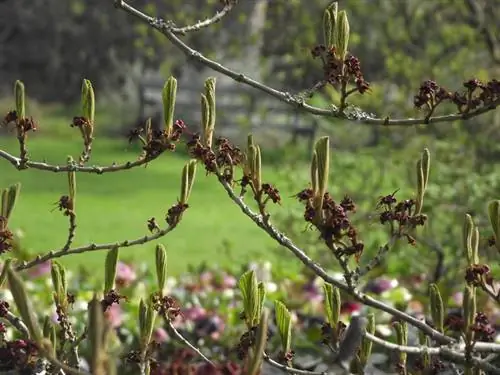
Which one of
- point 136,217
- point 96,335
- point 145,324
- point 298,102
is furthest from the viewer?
point 136,217

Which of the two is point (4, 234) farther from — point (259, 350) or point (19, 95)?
point (259, 350)

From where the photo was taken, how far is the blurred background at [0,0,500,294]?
639 cm

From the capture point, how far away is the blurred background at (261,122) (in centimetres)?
639

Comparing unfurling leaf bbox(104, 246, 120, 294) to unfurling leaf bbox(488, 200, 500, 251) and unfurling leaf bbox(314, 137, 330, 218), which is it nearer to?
unfurling leaf bbox(314, 137, 330, 218)

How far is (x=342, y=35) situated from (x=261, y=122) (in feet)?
19.8

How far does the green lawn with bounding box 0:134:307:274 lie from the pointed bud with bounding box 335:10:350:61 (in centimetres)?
491

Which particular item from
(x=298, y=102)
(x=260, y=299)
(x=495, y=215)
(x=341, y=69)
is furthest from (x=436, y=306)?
(x=298, y=102)

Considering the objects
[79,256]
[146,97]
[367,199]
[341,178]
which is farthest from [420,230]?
[146,97]

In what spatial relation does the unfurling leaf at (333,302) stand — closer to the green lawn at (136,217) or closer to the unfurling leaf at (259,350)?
the unfurling leaf at (259,350)

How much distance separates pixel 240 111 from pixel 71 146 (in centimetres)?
368

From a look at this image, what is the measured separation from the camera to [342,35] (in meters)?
1.75

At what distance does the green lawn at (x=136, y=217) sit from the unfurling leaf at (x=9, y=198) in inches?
188

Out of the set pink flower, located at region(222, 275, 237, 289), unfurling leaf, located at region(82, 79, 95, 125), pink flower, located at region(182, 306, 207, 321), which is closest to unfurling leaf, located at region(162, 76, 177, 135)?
unfurling leaf, located at region(82, 79, 95, 125)

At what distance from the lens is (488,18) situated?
716 cm
